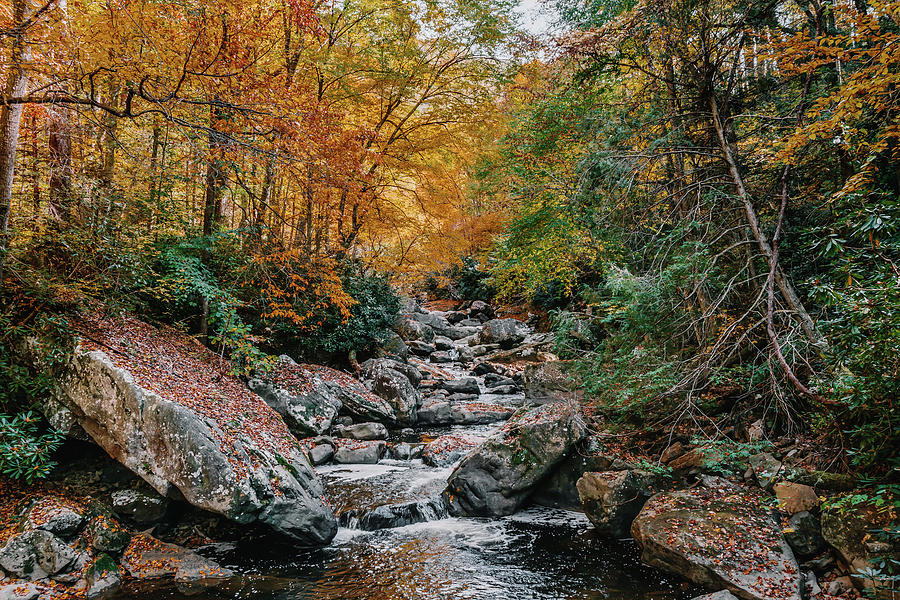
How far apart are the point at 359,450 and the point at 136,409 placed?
14.7 ft

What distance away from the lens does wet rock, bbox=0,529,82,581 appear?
4082mm

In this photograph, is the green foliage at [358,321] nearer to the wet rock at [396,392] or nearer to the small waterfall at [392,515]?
the wet rock at [396,392]

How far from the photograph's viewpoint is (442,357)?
59.8 ft

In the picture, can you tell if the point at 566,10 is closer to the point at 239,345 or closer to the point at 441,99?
the point at 441,99

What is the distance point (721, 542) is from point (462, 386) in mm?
9835

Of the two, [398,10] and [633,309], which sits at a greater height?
[398,10]

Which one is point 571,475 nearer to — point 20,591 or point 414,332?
point 20,591

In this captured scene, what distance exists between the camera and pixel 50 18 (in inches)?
173

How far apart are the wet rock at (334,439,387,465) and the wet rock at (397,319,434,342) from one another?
32.9ft

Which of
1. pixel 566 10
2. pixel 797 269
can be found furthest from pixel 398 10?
pixel 797 269

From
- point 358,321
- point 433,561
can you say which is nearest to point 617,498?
point 433,561

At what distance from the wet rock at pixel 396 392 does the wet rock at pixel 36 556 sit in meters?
7.03

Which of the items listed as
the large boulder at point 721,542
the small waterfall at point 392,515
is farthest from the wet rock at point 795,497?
the small waterfall at point 392,515

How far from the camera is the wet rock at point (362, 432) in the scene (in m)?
9.55
